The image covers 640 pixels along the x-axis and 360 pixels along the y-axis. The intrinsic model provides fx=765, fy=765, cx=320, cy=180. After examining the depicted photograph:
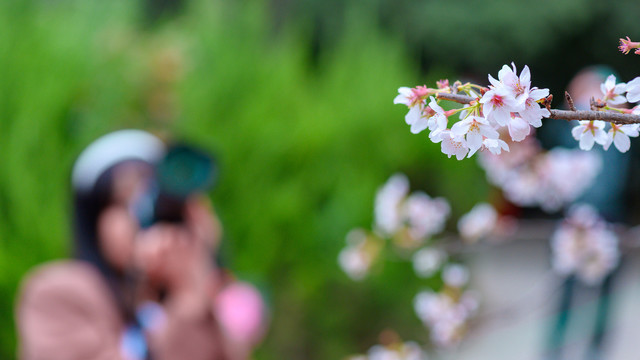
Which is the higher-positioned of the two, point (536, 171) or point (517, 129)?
point (536, 171)

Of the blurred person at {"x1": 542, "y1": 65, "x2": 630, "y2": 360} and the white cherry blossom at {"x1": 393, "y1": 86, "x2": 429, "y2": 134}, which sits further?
the blurred person at {"x1": 542, "y1": 65, "x2": 630, "y2": 360}

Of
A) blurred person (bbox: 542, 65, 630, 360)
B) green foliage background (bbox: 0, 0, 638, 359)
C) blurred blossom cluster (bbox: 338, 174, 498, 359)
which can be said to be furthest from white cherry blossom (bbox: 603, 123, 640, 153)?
blurred person (bbox: 542, 65, 630, 360)

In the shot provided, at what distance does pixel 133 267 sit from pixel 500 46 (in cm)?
553

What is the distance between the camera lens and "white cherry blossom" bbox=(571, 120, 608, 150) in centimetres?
65

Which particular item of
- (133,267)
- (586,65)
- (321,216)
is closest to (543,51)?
(586,65)

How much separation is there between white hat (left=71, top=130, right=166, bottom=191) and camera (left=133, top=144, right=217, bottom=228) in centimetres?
7

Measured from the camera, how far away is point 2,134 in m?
2.45

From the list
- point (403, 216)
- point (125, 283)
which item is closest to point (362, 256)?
point (403, 216)

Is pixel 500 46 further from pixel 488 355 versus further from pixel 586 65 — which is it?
pixel 488 355

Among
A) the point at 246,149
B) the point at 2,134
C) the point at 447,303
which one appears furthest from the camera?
the point at 246,149

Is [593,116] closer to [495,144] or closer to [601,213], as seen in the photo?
[495,144]

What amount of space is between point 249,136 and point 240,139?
0.12 ft

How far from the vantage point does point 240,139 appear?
2969 mm

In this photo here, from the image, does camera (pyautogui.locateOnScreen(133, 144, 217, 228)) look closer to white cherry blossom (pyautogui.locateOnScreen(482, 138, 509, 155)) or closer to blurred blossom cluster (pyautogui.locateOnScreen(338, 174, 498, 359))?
blurred blossom cluster (pyautogui.locateOnScreen(338, 174, 498, 359))
